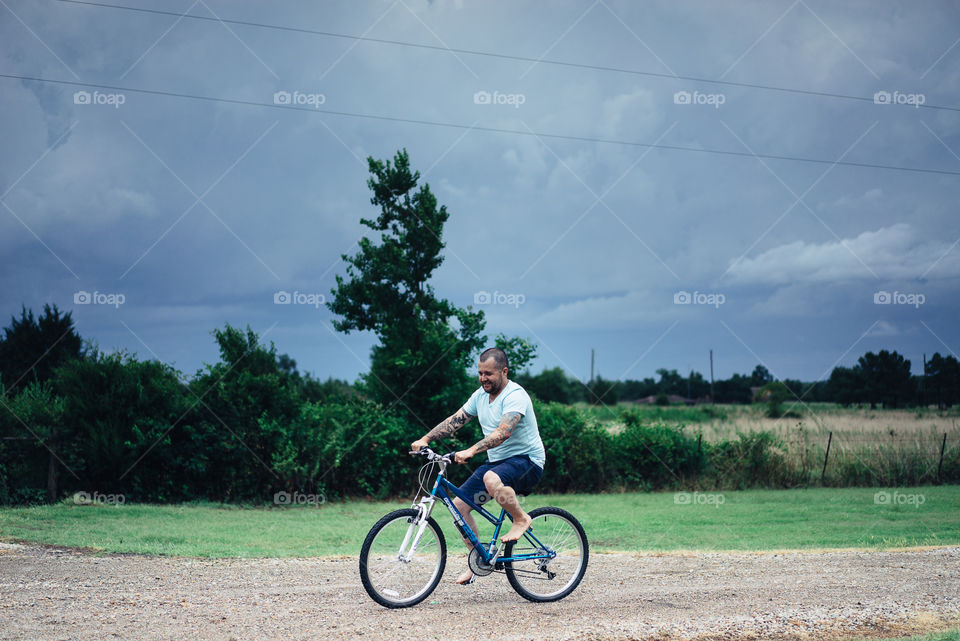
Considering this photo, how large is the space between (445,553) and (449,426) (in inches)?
43.0

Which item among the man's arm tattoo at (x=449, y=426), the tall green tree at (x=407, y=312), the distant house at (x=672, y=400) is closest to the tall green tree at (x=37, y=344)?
the tall green tree at (x=407, y=312)

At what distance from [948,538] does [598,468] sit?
347 inches

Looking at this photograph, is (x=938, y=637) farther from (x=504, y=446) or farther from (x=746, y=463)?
(x=746, y=463)

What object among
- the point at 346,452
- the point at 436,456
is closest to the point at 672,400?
the point at 346,452

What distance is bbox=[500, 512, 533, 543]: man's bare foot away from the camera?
21.3ft

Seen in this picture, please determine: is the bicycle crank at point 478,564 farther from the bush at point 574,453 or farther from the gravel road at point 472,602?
the bush at point 574,453

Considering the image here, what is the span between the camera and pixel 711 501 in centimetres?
1825

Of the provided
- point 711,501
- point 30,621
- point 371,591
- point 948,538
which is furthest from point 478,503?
point 711,501

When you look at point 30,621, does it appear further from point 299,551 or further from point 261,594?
point 299,551

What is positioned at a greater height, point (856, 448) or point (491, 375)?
point (491, 375)

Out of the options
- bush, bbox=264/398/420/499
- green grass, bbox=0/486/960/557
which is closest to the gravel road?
green grass, bbox=0/486/960/557

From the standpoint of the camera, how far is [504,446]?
6723 mm

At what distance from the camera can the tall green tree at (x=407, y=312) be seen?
62.9 ft

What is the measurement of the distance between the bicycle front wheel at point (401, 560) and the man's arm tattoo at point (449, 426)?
26.2 inches
